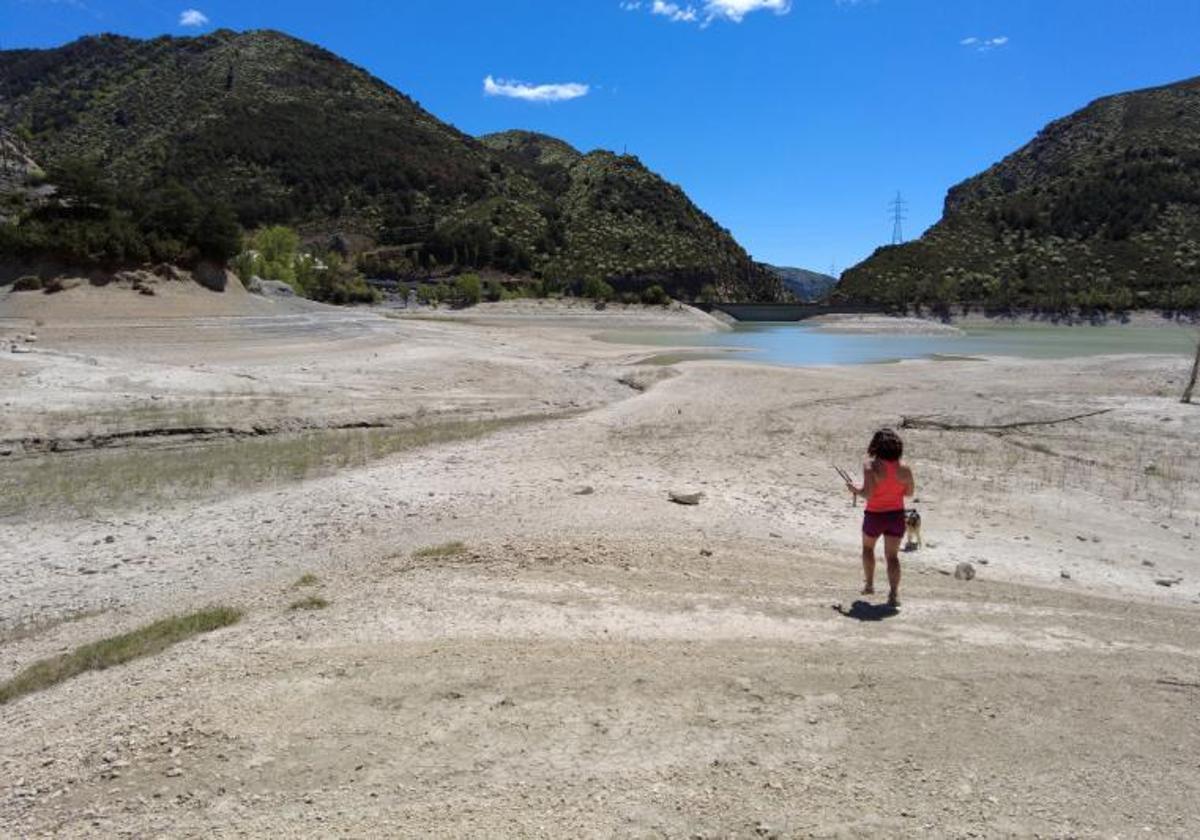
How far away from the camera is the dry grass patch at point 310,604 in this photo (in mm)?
6873

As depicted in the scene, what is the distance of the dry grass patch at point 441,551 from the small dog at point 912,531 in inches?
199

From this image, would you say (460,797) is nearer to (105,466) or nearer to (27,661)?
(27,661)

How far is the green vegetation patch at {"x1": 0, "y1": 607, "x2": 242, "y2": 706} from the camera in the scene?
5.77 metres


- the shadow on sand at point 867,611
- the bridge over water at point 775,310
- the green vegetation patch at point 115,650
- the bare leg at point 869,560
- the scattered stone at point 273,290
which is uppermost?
the bridge over water at point 775,310

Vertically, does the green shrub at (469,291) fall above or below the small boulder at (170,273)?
above

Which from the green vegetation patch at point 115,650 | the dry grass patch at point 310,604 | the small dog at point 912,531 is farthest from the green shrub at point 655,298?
the green vegetation patch at point 115,650

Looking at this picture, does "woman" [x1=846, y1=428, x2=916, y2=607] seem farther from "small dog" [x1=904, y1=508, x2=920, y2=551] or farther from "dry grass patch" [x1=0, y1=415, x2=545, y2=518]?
"dry grass patch" [x1=0, y1=415, x2=545, y2=518]

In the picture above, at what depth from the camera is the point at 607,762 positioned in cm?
433

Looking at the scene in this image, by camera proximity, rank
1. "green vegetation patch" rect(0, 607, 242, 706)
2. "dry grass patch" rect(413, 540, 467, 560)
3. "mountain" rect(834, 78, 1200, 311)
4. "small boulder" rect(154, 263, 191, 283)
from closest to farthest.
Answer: "green vegetation patch" rect(0, 607, 242, 706)
"dry grass patch" rect(413, 540, 467, 560)
"small boulder" rect(154, 263, 191, 283)
"mountain" rect(834, 78, 1200, 311)

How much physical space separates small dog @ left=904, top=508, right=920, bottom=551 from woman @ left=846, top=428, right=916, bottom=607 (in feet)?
7.17

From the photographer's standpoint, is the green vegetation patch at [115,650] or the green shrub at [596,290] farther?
the green shrub at [596,290]

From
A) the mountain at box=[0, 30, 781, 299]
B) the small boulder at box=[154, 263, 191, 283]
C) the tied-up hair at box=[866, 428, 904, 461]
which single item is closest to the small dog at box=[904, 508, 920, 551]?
the tied-up hair at box=[866, 428, 904, 461]

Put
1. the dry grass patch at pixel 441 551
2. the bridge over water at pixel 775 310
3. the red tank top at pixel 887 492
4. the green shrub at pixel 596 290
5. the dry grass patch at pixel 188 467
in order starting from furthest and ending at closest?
the bridge over water at pixel 775 310
the green shrub at pixel 596 290
the dry grass patch at pixel 188 467
the dry grass patch at pixel 441 551
the red tank top at pixel 887 492

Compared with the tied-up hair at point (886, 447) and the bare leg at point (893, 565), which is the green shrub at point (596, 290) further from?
the bare leg at point (893, 565)
